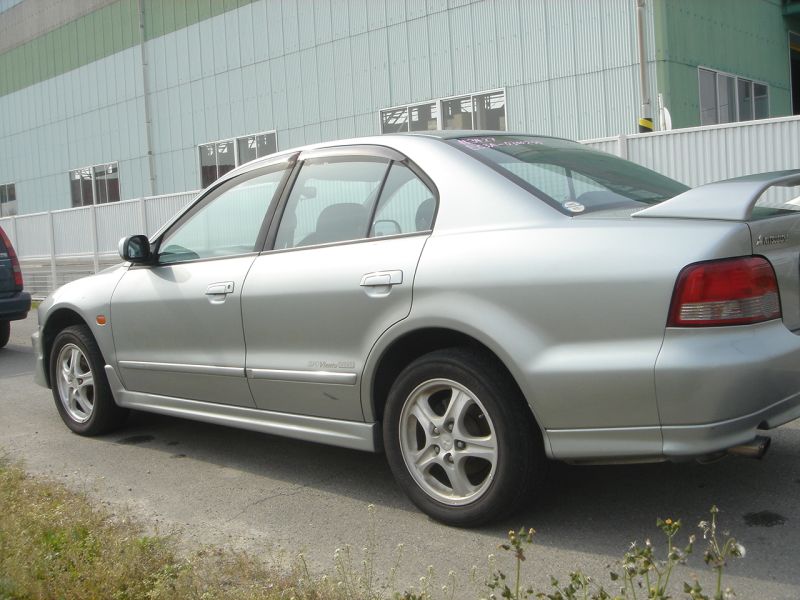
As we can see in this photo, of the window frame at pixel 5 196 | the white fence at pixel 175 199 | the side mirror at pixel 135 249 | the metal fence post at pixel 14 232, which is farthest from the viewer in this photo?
the window frame at pixel 5 196

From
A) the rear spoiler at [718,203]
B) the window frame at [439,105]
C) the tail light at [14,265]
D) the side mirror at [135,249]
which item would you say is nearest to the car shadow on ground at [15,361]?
the tail light at [14,265]

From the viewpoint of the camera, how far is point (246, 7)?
20.2 meters

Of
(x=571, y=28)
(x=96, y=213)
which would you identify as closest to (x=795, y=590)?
(x=571, y=28)

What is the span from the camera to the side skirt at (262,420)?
4.14 metres

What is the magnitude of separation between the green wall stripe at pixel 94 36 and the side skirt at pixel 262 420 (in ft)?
53.8

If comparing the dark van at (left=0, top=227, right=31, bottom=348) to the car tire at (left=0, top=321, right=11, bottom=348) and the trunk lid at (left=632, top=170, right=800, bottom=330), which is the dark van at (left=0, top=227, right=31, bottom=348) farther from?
the trunk lid at (left=632, top=170, right=800, bottom=330)

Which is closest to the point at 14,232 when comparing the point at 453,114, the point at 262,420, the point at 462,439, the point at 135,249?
the point at 453,114

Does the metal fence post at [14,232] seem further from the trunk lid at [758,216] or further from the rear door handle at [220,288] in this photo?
the trunk lid at [758,216]

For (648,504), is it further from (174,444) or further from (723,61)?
(723,61)

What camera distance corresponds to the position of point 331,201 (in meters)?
4.46

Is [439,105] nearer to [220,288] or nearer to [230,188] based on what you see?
[230,188]

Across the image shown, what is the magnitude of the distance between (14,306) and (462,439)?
8.05 m

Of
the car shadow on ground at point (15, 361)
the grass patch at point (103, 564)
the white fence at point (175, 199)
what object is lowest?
the grass patch at point (103, 564)

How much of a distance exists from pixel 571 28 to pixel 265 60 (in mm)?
7777
